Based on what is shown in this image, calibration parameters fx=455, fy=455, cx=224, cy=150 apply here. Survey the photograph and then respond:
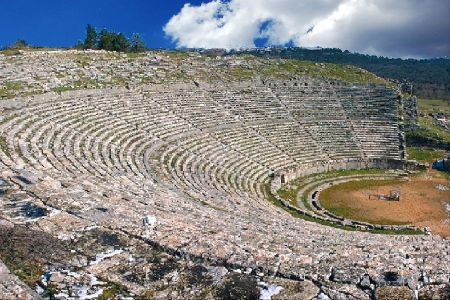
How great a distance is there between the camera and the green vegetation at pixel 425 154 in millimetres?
41594

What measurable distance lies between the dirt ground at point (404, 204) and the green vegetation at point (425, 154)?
20.3ft

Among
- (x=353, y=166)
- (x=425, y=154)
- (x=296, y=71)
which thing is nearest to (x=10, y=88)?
(x=353, y=166)

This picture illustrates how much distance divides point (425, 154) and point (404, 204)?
1496 centimetres

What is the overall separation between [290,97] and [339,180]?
42.4 ft

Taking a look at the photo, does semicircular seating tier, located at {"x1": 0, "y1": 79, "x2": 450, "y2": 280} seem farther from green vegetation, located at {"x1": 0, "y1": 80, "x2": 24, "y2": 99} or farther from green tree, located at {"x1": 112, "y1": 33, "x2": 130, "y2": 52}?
green tree, located at {"x1": 112, "y1": 33, "x2": 130, "y2": 52}

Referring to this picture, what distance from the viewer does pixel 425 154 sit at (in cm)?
4269

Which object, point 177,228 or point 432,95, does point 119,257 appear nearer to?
point 177,228

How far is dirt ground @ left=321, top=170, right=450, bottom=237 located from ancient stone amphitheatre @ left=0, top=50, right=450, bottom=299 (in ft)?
6.21

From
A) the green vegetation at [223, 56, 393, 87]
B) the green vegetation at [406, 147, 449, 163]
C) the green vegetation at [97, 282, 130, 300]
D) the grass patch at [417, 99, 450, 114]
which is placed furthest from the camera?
the grass patch at [417, 99, 450, 114]

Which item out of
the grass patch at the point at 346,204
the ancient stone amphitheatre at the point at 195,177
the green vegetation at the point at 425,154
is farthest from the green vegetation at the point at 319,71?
the grass patch at the point at 346,204

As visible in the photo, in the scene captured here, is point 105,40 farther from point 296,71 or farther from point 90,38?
point 296,71

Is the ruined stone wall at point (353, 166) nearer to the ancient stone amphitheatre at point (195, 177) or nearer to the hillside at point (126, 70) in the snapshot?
the ancient stone amphitheatre at point (195, 177)

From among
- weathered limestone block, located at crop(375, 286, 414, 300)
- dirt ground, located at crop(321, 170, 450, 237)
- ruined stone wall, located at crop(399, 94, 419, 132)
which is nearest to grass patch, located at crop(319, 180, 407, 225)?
dirt ground, located at crop(321, 170, 450, 237)

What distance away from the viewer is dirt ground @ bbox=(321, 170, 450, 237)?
26.9m
